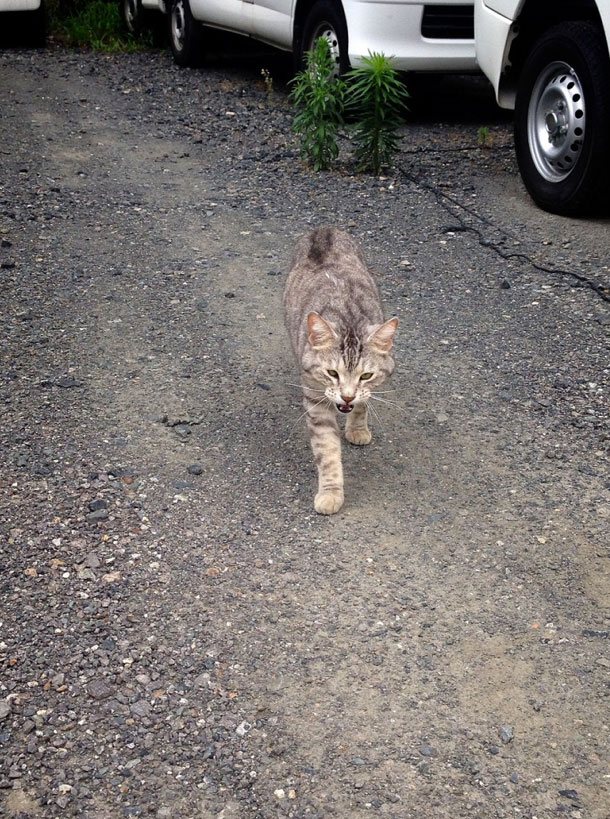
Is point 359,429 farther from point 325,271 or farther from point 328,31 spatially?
point 328,31

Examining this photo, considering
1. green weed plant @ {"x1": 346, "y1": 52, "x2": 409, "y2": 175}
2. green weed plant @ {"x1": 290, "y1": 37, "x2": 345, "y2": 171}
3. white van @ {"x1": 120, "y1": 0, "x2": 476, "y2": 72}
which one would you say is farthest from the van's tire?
green weed plant @ {"x1": 346, "y1": 52, "x2": 409, "y2": 175}

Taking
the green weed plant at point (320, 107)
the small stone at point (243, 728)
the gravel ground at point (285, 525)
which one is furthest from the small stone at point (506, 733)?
the green weed plant at point (320, 107)

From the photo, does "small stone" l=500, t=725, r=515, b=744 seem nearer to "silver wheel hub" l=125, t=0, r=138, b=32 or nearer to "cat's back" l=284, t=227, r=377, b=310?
"cat's back" l=284, t=227, r=377, b=310

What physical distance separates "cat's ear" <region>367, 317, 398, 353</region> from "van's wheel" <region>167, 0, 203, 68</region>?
8.38 metres

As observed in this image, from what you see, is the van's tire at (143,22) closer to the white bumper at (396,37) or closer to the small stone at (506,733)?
the white bumper at (396,37)

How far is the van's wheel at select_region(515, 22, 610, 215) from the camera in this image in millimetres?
6469

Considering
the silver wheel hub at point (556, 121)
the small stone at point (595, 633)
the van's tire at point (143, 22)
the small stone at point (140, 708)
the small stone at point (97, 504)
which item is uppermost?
the silver wheel hub at point (556, 121)

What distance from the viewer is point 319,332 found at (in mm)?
4164

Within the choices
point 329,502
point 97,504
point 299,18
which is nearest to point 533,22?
point 299,18

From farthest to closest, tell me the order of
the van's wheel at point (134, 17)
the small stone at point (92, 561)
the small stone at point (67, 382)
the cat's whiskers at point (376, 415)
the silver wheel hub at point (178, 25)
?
the van's wheel at point (134, 17), the silver wheel hub at point (178, 25), the small stone at point (67, 382), the cat's whiskers at point (376, 415), the small stone at point (92, 561)

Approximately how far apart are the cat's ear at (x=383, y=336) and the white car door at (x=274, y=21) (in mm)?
6181

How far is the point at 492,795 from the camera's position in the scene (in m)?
2.89

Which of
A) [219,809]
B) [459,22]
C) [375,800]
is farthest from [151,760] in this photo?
[459,22]

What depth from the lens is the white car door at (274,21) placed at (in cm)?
954
